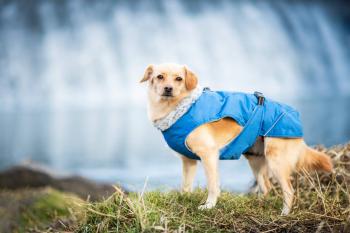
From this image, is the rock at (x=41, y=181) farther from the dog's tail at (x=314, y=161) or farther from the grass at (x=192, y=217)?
the grass at (x=192, y=217)

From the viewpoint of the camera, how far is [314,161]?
24.9 feet

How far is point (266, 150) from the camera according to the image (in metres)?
7.25

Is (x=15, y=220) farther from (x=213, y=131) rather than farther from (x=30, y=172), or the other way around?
(x=30, y=172)

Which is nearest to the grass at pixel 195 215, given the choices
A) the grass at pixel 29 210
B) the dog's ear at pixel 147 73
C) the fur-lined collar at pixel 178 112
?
the fur-lined collar at pixel 178 112

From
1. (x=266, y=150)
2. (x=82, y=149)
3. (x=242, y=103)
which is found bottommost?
(x=82, y=149)

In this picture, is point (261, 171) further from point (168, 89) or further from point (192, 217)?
point (192, 217)

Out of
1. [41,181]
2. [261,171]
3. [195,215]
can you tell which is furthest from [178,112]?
[41,181]

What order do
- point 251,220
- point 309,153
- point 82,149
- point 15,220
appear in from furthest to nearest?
point 82,149 < point 15,220 < point 309,153 < point 251,220

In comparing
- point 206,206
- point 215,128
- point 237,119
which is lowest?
point 206,206

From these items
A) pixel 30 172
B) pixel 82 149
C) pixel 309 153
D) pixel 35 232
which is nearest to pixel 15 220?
pixel 35 232

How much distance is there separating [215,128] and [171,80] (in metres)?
0.77

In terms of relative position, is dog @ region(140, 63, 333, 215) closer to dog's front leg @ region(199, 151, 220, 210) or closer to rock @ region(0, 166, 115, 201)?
dog's front leg @ region(199, 151, 220, 210)

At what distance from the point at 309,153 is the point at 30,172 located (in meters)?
10.2

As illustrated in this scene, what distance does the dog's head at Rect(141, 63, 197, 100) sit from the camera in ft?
22.2
